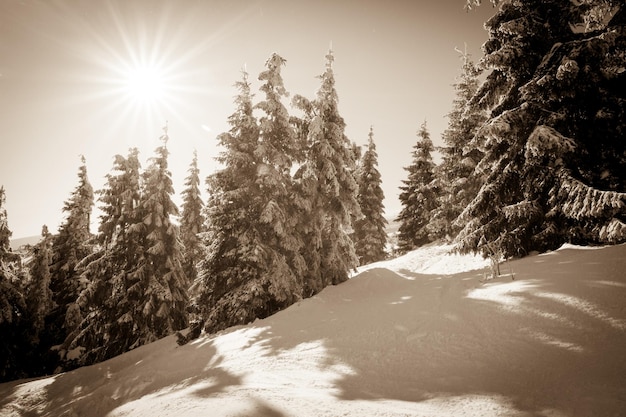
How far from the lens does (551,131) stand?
912 centimetres

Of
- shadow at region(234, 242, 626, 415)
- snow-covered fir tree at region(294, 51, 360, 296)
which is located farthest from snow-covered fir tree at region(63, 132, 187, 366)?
shadow at region(234, 242, 626, 415)

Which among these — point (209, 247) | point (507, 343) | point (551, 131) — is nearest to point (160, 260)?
point (209, 247)

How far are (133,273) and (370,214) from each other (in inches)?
968

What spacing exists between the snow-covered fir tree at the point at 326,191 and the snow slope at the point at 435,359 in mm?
5529

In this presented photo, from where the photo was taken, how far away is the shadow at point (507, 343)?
504 cm

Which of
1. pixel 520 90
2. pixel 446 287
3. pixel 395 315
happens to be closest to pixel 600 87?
pixel 520 90

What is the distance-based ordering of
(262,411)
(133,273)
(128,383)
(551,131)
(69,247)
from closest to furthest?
(262,411) → (551,131) → (128,383) → (133,273) → (69,247)

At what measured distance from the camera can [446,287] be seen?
11008 mm

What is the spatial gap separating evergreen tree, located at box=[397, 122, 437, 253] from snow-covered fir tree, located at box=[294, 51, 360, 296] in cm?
1632

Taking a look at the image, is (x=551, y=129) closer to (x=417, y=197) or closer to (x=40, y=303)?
(x=417, y=197)

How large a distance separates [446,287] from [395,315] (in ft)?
8.77

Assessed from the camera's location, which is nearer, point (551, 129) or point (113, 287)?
point (551, 129)

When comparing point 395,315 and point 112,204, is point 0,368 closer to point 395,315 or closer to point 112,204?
point 112,204

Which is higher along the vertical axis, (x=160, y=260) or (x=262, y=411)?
(x=160, y=260)
